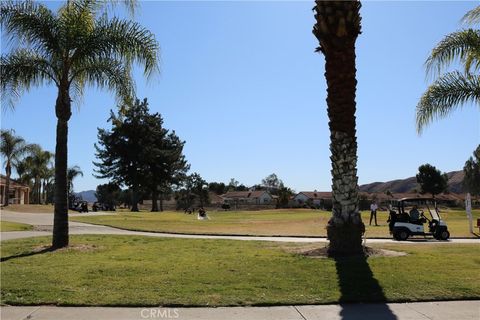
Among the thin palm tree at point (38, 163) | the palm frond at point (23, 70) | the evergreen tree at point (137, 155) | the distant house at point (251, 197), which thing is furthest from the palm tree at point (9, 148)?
the distant house at point (251, 197)

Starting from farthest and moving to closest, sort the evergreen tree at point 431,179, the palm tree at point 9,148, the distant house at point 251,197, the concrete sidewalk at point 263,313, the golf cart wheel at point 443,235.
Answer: the distant house at point 251,197 → the evergreen tree at point 431,179 → the palm tree at point 9,148 → the golf cart wheel at point 443,235 → the concrete sidewalk at point 263,313

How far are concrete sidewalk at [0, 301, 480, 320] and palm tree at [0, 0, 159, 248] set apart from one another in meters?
7.66

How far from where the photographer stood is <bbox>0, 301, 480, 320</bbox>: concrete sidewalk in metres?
6.63

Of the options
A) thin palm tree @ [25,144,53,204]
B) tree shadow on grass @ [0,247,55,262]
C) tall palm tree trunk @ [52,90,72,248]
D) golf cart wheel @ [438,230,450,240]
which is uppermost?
thin palm tree @ [25,144,53,204]

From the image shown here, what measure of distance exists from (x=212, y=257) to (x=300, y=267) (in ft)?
8.28

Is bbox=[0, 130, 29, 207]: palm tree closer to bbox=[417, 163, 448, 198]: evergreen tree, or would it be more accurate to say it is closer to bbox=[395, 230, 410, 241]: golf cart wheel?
bbox=[395, 230, 410, 241]: golf cart wheel

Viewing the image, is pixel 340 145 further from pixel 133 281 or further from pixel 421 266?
pixel 133 281

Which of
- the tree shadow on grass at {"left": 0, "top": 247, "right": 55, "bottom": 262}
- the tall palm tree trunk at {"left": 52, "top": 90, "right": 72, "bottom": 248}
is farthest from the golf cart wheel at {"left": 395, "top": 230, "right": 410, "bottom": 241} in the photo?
the tree shadow on grass at {"left": 0, "top": 247, "right": 55, "bottom": 262}

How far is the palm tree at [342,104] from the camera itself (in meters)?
12.3

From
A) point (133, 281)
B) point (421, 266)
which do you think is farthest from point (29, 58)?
point (421, 266)

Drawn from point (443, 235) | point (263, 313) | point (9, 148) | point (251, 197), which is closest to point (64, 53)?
point (263, 313)

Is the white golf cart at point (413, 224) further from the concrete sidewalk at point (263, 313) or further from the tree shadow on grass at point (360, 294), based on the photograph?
the concrete sidewalk at point (263, 313)

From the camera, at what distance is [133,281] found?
8734 mm

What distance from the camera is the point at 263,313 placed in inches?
270
